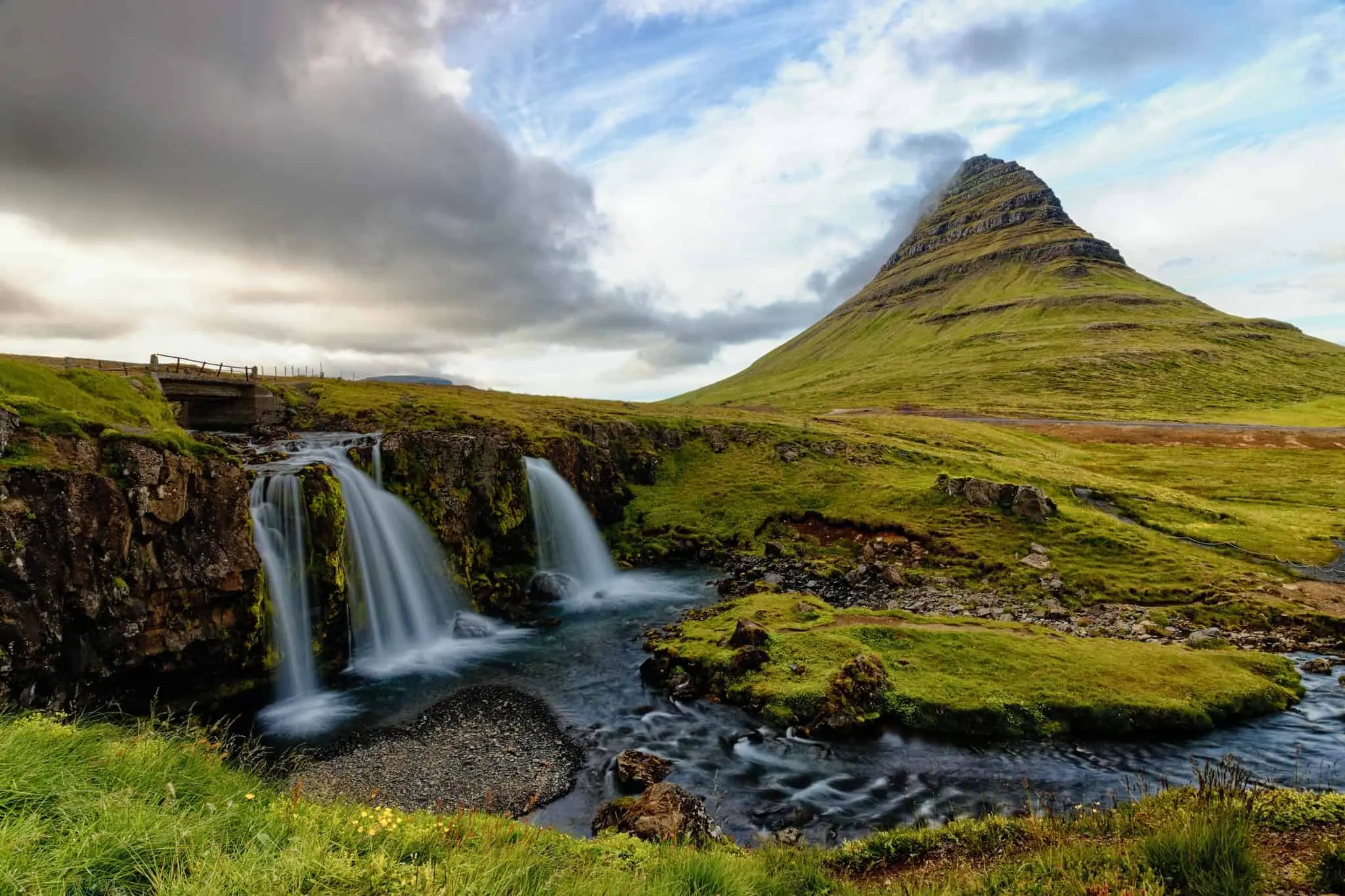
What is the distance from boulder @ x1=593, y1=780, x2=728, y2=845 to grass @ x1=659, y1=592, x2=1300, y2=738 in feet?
24.2

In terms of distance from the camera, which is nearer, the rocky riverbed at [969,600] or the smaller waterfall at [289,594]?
the smaller waterfall at [289,594]

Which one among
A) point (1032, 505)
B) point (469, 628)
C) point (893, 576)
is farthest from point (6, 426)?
point (1032, 505)

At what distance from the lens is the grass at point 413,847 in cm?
634

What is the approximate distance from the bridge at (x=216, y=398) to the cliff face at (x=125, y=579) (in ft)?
95.7

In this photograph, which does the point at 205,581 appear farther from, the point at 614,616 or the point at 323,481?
the point at 614,616

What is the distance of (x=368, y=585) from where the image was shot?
29812mm

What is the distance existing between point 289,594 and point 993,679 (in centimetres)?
2855

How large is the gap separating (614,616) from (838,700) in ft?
53.9

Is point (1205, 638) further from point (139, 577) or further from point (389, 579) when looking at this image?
point (139, 577)

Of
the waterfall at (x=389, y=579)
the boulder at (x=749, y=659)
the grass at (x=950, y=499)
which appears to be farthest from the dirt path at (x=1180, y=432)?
the boulder at (x=749, y=659)

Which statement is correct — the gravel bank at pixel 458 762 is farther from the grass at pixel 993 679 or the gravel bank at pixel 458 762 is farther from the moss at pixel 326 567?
the moss at pixel 326 567

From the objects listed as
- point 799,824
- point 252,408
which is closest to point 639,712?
point 799,824

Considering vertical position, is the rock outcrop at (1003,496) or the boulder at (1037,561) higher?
the rock outcrop at (1003,496)

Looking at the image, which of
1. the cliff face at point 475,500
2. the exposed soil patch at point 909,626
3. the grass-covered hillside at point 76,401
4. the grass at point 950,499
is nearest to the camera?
the grass-covered hillside at point 76,401
